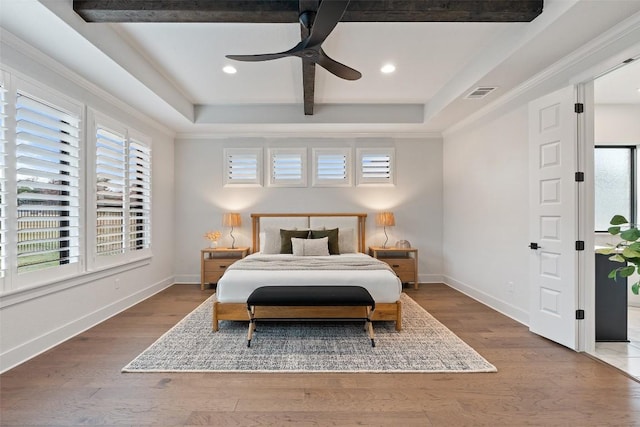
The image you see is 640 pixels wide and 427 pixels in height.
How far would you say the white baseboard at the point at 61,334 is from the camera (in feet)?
8.44

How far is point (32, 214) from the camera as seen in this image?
279 centimetres

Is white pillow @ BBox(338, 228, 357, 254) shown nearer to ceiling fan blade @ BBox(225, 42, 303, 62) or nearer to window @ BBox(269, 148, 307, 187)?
window @ BBox(269, 148, 307, 187)

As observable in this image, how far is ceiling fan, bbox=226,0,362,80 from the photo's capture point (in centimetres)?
195

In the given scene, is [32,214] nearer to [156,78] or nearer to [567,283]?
[156,78]

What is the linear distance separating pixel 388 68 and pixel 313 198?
2.61 meters

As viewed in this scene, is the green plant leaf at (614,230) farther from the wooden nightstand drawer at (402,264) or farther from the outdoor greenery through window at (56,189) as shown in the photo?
the outdoor greenery through window at (56,189)

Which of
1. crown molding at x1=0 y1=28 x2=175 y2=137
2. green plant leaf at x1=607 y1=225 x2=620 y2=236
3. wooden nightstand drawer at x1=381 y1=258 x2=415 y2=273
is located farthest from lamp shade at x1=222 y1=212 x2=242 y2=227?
green plant leaf at x1=607 y1=225 x2=620 y2=236

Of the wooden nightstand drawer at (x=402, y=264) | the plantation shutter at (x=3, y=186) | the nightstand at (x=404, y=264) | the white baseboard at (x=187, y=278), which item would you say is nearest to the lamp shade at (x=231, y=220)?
the white baseboard at (x=187, y=278)

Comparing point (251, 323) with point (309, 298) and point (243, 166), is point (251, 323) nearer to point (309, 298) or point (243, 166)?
point (309, 298)

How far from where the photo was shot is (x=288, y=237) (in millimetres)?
5004

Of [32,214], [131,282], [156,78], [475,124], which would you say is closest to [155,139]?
[156,78]

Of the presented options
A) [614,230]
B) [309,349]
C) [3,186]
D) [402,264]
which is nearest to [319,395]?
[309,349]

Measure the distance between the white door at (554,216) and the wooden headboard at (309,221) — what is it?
2.73 meters

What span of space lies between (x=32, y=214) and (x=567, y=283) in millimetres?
4909
